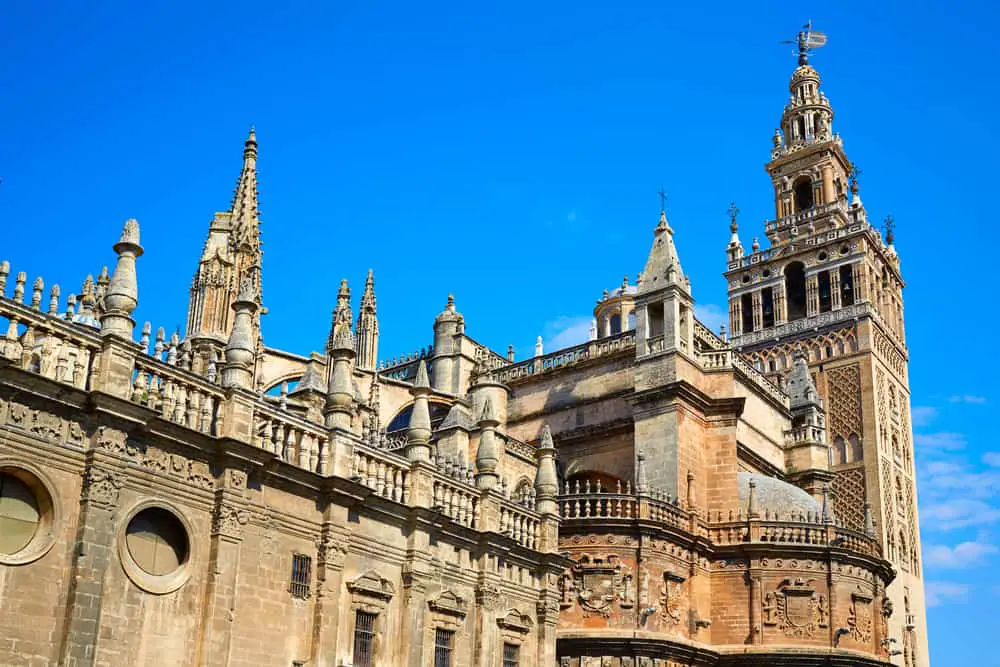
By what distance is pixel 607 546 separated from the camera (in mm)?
31391

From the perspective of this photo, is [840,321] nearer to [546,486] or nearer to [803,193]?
[803,193]

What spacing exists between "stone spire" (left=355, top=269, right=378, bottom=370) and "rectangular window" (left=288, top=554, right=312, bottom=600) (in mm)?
23062

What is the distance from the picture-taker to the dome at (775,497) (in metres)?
34.9

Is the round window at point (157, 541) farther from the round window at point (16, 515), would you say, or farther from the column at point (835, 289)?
the column at point (835, 289)

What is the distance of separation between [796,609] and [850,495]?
22847mm

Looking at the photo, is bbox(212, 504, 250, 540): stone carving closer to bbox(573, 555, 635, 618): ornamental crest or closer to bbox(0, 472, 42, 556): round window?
bbox(0, 472, 42, 556): round window

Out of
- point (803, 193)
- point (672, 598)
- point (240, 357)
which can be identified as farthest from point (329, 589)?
point (803, 193)

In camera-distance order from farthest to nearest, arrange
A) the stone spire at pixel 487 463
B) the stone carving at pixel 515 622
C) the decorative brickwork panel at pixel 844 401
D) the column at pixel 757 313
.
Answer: the column at pixel 757 313 → the decorative brickwork panel at pixel 844 401 → the stone spire at pixel 487 463 → the stone carving at pixel 515 622

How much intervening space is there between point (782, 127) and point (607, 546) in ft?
143

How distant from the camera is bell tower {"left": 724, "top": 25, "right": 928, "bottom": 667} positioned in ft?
179

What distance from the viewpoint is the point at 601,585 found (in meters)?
31.1

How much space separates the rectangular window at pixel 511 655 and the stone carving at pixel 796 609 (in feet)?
37.1

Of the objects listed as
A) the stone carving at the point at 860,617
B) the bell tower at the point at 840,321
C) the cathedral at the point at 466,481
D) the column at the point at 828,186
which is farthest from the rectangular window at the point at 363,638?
the column at the point at 828,186

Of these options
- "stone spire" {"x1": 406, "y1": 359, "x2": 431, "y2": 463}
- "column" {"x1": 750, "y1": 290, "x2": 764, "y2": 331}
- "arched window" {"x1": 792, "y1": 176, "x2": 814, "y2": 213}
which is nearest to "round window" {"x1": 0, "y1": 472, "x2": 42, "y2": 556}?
"stone spire" {"x1": 406, "y1": 359, "x2": 431, "y2": 463}
